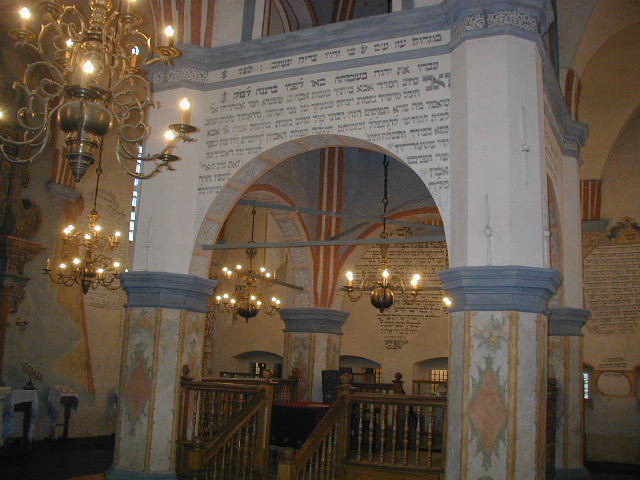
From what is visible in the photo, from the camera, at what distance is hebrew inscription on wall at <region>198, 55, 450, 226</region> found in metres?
7.33

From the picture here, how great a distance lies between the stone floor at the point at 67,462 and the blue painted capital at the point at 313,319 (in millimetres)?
3499

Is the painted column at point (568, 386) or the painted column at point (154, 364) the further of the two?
the painted column at point (568, 386)

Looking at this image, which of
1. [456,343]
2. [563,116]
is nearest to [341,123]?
Answer: [456,343]

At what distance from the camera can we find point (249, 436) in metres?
7.29

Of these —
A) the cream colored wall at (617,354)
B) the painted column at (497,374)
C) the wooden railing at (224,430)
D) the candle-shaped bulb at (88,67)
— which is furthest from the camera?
the cream colored wall at (617,354)

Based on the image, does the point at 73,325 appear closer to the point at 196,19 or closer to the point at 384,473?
the point at 196,19

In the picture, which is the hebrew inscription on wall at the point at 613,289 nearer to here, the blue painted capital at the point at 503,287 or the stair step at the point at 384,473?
the blue painted capital at the point at 503,287

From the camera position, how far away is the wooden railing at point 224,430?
6.69 meters

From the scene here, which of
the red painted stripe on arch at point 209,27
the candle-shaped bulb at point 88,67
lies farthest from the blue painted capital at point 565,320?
the candle-shaped bulb at point 88,67

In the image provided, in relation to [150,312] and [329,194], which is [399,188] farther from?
[150,312]

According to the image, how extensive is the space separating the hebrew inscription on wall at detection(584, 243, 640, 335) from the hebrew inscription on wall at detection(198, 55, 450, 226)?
7.17 m

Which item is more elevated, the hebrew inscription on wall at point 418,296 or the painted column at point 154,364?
the hebrew inscription on wall at point 418,296

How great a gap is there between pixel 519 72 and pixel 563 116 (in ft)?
9.02

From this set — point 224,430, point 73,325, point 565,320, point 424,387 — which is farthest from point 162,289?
point 424,387
